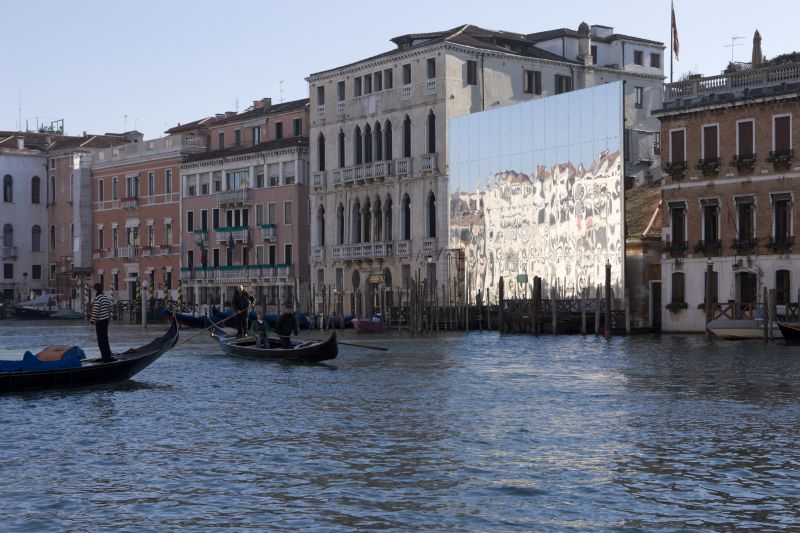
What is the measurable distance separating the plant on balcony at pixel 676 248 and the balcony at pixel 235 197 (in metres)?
24.3

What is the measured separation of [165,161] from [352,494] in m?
55.2

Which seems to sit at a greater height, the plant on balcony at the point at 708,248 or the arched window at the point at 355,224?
the arched window at the point at 355,224

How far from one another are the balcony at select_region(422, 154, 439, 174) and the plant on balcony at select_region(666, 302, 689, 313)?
13.1 metres

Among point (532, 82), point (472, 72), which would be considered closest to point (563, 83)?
point (532, 82)

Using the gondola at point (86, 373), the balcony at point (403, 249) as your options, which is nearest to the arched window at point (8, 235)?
the balcony at point (403, 249)

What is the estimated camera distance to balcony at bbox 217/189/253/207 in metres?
60.4

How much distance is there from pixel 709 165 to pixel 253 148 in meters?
25.6

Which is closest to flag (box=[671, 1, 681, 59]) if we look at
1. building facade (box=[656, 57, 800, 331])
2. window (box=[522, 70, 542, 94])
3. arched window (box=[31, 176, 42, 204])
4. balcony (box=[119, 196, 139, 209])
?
building facade (box=[656, 57, 800, 331])

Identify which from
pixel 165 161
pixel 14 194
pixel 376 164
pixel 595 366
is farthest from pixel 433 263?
pixel 14 194

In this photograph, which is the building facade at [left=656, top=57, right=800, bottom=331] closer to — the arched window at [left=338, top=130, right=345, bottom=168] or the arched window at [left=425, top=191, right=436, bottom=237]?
the arched window at [left=425, top=191, right=436, bottom=237]

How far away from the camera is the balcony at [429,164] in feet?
167

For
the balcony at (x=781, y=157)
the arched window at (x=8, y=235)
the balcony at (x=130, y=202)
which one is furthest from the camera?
the arched window at (x=8, y=235)

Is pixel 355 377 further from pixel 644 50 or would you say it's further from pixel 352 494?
pixel 644 50

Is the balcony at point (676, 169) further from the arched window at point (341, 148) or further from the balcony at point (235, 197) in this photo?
the balcony at point (235, 197)
